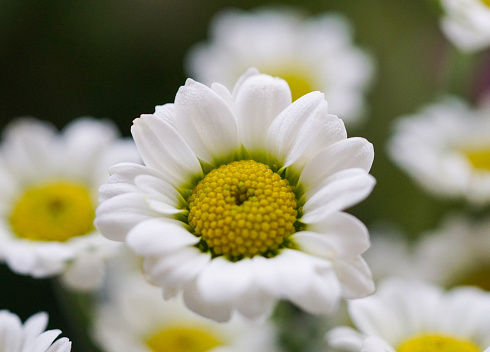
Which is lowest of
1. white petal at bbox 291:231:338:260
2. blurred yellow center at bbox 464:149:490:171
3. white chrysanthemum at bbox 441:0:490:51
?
blurred yellow center at bbox 464:149:490:171

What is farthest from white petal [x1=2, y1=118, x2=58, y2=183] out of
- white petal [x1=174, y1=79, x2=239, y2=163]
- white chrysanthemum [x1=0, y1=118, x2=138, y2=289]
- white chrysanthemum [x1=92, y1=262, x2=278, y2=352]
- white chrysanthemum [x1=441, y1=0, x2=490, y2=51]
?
white chrysanthemum [x1=441, y1=0, x2=490, y2=51]

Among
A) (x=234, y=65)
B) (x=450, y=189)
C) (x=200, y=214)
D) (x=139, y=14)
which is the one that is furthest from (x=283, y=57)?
(x=200, y=214)

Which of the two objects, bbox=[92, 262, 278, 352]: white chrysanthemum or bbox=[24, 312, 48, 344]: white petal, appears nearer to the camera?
bbox=[24, 312, 48, 344]: white petal

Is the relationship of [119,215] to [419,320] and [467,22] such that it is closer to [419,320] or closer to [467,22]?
[419,320]

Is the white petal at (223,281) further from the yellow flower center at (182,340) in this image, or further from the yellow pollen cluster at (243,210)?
the yellow flower center at (182,340)

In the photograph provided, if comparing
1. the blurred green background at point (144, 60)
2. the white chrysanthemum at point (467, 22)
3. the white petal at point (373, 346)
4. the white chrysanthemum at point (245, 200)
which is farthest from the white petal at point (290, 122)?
the blurred green background at point (144, 60)

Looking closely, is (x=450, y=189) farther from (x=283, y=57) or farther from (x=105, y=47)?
(x=105, y=47)

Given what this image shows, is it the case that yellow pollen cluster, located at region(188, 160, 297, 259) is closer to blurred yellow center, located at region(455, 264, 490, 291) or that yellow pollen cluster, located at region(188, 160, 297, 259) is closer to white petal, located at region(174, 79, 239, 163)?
white petal, located at region(174, 79, 239, 163)
